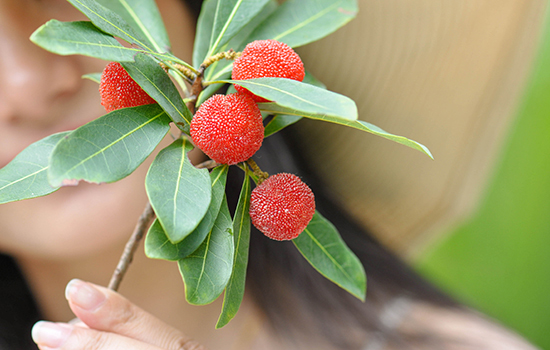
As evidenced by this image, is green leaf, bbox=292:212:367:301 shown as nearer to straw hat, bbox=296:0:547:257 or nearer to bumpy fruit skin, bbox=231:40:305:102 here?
bumpy fruit skin, bbox=231:40:305:102

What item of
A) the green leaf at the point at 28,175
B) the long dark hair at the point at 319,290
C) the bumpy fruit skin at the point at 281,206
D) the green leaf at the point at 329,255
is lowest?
the long dark hair at the point at 319,290

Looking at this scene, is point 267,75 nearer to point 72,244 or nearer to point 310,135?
point 72,244

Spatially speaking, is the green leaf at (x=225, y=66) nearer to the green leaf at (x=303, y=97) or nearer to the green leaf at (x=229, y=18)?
the green leaf at (x=229, y=18)

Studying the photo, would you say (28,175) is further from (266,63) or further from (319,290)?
(319,290)

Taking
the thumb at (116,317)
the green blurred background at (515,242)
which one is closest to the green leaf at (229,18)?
the thumb at (116,317)

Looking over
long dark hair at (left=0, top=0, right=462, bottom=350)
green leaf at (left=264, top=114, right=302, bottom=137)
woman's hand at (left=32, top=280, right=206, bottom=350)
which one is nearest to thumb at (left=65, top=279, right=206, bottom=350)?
woman's hand at (left=32, top=280, right=206, bottom=350)

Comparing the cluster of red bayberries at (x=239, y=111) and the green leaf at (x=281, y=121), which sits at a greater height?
the cluster of red bayberries at (x=239, y=111)

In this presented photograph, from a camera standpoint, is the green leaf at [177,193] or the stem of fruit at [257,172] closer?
the green leaf at [177,193]
